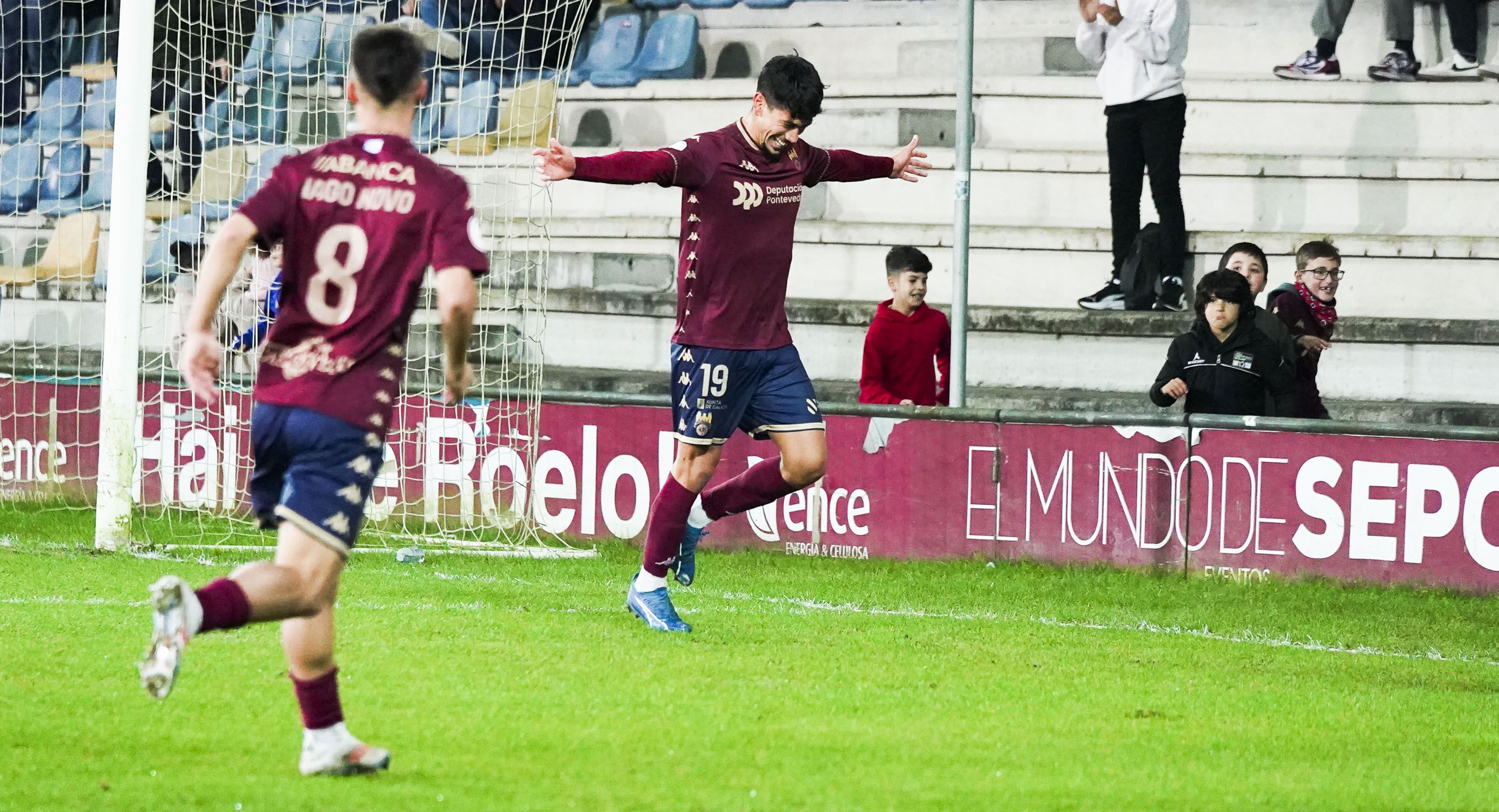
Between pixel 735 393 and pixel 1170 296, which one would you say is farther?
pixel 1170 296

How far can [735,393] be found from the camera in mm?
7551

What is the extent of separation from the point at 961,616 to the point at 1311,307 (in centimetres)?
363

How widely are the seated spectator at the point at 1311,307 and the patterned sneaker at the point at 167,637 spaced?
25.6 feet

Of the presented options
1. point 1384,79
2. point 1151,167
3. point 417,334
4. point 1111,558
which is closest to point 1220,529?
point 1111,558

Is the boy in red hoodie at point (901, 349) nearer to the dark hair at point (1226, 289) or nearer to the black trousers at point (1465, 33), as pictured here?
the dark hair at point (1226, 289)

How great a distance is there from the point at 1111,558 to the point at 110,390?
5.41 metres

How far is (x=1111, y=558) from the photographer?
→ 1027 cm

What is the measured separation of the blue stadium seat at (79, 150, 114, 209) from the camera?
15797 millimetres

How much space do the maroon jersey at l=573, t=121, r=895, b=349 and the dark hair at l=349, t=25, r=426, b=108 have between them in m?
2.69

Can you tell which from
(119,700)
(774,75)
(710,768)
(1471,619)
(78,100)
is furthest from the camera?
(78,100)

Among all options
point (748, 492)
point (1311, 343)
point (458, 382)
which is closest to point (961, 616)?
point (748, 492)

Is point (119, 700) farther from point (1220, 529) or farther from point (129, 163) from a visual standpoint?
point (1220, 529)

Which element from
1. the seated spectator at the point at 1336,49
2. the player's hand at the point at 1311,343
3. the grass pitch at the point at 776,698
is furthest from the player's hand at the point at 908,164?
the seated spectator at the point at 1336,49

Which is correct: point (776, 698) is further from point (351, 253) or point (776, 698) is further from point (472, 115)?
point (472, 115)
